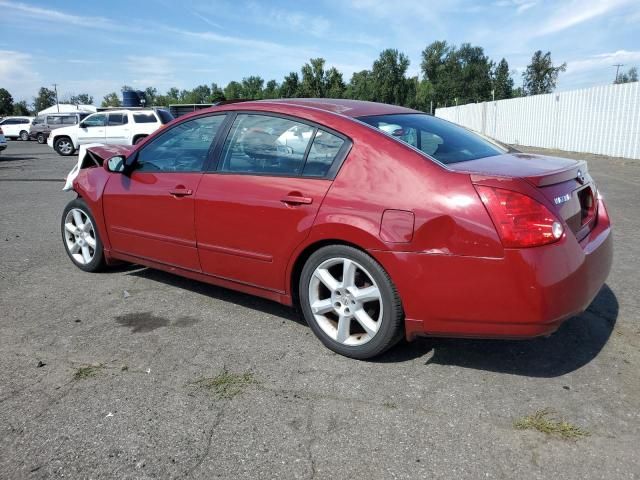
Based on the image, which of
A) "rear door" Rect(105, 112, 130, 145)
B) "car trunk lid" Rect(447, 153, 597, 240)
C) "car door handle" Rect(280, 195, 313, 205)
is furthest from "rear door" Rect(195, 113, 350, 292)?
"rear door" Rect(105, 112, 130, 145)

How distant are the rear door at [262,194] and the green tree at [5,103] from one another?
110805 mm

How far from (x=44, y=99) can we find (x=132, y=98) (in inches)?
4105

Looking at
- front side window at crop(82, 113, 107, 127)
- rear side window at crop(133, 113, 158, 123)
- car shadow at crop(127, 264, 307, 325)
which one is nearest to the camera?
car shadow at crop(127, 264, 307, 325)

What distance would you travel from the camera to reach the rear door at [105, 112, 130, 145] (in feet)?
66.2

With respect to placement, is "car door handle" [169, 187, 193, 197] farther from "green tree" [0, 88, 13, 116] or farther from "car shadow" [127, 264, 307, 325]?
"green tree" [0, 88, 13, 116]

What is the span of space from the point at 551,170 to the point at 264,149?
1823 mm

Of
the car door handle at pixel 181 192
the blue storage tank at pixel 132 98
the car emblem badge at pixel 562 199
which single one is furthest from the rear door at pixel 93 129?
the car emblem badge at pixel 562 199

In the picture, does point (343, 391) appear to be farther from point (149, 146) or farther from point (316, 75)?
point (316, 75)

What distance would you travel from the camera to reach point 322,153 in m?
3.37

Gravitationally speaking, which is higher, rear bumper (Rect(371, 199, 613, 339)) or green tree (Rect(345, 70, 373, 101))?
green tree (Rect(345, 70, 373, 101))

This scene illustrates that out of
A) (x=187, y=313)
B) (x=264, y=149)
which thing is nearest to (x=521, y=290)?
(x=264, y=149)

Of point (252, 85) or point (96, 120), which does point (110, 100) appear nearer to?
point (252, 85)

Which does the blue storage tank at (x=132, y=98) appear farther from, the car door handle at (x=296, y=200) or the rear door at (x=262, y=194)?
the car door handle at (x=296, y=200)

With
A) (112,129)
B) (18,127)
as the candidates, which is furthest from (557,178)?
(18,127)
